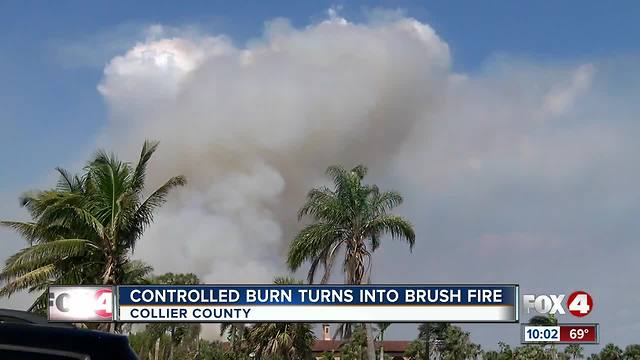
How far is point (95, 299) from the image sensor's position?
103ft

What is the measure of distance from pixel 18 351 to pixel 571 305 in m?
34.1

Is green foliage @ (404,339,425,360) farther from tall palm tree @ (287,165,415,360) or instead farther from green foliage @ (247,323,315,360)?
tall palm tree @ (287,165,415,360)

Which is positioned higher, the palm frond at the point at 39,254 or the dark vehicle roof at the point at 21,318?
the palm frond at the point at 39,254

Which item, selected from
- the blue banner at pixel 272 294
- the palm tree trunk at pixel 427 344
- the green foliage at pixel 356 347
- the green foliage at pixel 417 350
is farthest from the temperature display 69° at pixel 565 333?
the green foliage at pixel 417 350

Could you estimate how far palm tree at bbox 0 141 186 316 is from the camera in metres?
34.7

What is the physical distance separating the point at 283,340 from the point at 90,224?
109 ft

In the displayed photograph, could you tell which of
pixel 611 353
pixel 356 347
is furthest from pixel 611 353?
pixel 356 347

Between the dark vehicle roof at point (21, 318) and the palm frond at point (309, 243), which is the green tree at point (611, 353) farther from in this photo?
the dark vehicle roof at point (21, 318)

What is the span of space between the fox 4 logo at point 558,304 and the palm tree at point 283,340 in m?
32.7

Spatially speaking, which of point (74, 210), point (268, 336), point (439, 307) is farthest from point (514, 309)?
point (268, 336)

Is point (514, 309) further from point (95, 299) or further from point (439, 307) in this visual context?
point (95, 299)

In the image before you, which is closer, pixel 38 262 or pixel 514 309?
pixel 514 309

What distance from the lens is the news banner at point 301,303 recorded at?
3111 cm

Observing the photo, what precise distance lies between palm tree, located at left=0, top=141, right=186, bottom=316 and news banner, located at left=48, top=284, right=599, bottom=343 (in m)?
3.23
